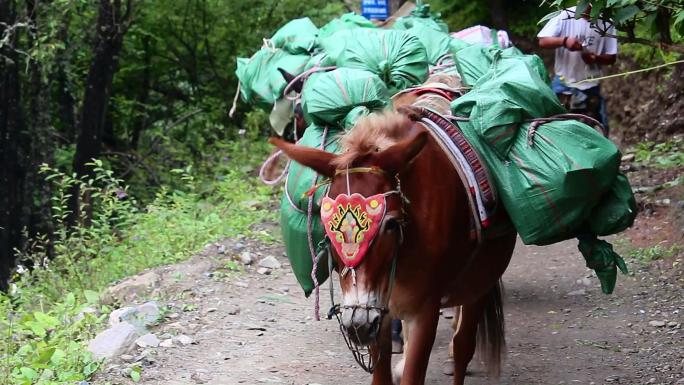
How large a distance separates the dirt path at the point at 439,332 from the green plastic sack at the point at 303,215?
1.25 meters

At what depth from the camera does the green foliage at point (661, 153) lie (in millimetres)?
11070

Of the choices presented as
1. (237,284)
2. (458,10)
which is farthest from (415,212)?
(458,10)

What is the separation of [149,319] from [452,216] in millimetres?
3133

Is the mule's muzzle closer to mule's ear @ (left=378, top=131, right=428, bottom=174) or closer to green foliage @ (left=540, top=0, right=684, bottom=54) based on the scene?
mule's ear @ (left=378, top=131, right=428, bottom=174)

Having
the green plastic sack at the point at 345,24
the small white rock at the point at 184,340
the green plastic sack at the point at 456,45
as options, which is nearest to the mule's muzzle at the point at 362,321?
the small white rock at the point at 184,340

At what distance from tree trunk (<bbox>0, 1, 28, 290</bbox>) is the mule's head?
886 cm

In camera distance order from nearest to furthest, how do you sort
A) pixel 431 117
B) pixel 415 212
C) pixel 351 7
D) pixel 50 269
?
pixel 415 212, pixel 431 117, pixel 50 269, pixel 351 7

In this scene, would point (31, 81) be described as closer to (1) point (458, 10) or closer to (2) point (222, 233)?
(2) point (222, 233)

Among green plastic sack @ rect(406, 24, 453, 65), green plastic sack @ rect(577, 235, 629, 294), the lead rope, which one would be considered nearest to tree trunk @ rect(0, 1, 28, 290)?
green plastic sack @ rect(406, 24, 453, 65)

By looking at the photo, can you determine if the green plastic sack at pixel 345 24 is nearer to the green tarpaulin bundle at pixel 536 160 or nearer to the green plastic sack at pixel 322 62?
the green plastic sack at pixel 322 62

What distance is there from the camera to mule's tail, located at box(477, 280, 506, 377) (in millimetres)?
6004

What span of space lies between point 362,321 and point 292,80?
419 centimetres

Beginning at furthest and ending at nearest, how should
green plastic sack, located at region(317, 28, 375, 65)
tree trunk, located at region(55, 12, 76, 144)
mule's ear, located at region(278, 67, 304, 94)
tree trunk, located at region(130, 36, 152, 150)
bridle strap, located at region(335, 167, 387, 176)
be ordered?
tree trunk, located at region(130, 36, 152, 150) < tree trunk, located at region(55, 12, 76, 144) < mule's ear, located at region(278, 67, 304, 94) < green plastic sack, located at region(317, 28, 375, 65) < bridle strap, located at region(335, 167, 387, 176)

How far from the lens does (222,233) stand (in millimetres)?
9727
